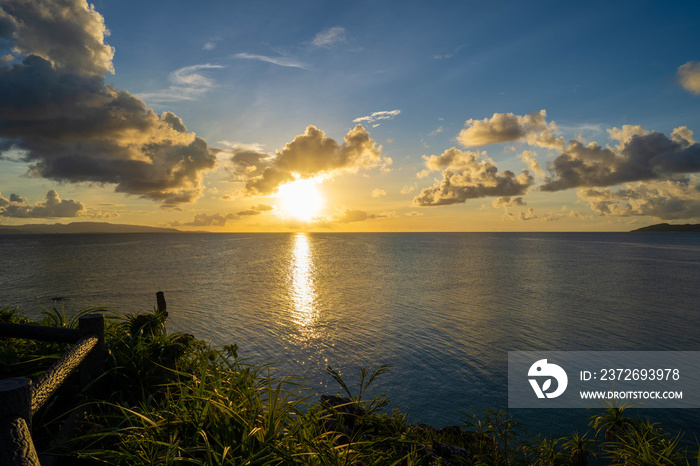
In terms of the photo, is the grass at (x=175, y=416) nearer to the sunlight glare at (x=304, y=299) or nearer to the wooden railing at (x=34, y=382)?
the wooden railing at (x=34, y=382)

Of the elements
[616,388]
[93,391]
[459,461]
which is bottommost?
[616,388]

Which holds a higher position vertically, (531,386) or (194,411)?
(194,411)

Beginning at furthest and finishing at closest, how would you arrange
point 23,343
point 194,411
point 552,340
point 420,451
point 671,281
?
point 671,281 → point 552,340 → point 420,451 → point 23,343 → point 194,411

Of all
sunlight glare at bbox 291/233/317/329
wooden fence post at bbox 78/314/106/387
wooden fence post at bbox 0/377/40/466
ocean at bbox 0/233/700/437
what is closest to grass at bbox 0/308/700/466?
wooden fence post at bbox 78/314/106/387

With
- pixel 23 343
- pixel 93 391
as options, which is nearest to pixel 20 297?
pixel 23 343

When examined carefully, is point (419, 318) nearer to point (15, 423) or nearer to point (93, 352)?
point (93, 352)

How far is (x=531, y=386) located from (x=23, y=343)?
2583 centimetres

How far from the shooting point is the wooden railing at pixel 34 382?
276 centimetres

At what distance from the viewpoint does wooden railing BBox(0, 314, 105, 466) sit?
276cm

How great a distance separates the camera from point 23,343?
7238mm

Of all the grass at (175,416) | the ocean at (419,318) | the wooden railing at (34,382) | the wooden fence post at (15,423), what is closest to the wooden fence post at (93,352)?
the wooden railing at (34,382)

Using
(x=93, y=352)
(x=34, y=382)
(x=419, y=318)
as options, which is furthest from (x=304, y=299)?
(x=34, y=382)

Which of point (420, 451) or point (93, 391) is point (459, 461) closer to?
point (420, 451)

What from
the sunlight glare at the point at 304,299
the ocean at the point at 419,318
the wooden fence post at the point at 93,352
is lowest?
the sunlight glare at the point at 304,299
